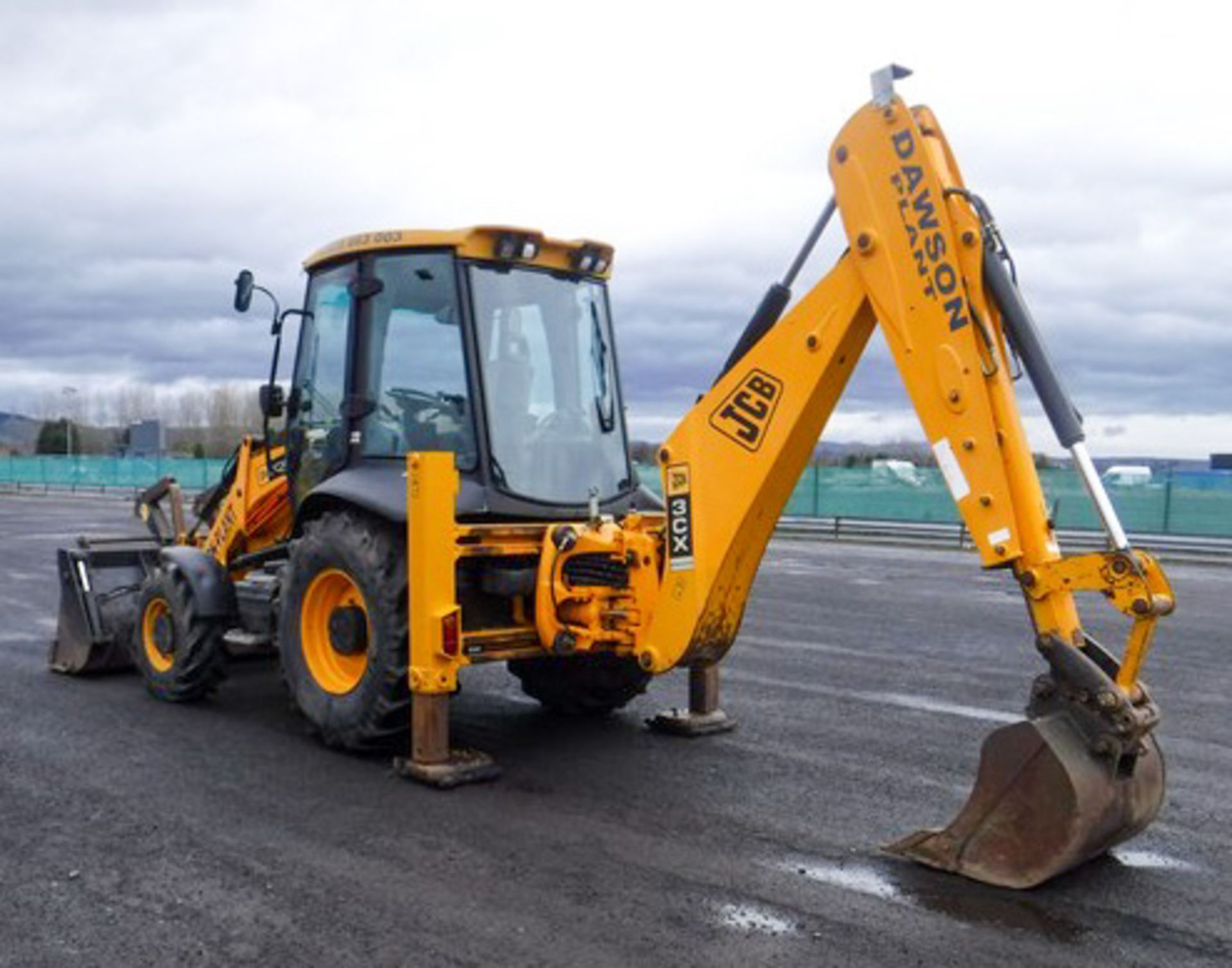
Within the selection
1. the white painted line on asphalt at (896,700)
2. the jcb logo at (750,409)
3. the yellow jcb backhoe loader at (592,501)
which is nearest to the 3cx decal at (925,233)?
the yellow jcb backhoe loader at (592,501)

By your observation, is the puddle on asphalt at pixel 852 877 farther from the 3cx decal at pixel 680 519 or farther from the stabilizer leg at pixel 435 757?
the stabilizer leg at pixel 435 757

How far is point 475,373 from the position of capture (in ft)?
21.5

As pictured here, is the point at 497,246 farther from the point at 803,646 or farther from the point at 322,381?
the point at 803,646

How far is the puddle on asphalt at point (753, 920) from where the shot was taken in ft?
14.4

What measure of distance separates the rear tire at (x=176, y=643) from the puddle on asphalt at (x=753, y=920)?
4.34 m

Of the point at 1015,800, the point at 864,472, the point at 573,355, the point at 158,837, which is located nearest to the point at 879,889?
the point at 1015,800

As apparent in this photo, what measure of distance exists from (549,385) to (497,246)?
78 cm

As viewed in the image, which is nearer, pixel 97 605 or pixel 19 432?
pixel 97 605

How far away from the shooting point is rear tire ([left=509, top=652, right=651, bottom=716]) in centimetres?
746

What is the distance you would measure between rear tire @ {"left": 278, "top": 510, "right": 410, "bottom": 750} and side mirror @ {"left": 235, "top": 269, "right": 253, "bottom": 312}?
52.4 inches

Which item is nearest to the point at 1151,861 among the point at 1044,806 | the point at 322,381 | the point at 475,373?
the point at 1044,806

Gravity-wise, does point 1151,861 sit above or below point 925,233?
below

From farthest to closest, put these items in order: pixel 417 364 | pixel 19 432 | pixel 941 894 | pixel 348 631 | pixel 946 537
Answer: pixel 19 432, pixel 946 537, pixel 417 364, pixel 348 631, pixel 941 894

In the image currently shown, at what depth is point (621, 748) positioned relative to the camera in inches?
274
